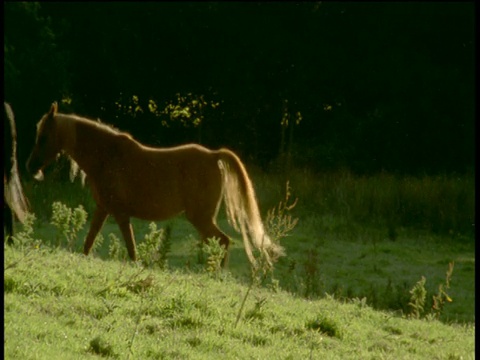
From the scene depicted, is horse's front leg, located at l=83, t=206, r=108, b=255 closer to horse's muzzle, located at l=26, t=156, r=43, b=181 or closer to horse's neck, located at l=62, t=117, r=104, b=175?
horse's neck, located at l=62, t=117, r=104, b=175

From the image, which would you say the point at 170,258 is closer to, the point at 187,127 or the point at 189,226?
the point at 189,226

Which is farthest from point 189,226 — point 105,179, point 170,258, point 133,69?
point 105,179

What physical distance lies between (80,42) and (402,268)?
31.5ft

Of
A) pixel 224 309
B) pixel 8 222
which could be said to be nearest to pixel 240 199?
pixel 8 222

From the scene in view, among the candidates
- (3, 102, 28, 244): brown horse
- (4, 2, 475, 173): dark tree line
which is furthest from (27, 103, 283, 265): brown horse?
(4, 2, 475, 173): dark tree line

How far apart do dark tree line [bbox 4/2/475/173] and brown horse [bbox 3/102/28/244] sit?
10.0 meters

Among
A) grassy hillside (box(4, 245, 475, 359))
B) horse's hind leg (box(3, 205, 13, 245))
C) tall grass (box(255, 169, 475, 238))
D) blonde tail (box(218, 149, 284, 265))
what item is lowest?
tall grass (box(255, 169, 475, 238))

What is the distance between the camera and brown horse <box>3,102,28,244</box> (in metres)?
9.19

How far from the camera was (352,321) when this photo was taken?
8805 millimetres

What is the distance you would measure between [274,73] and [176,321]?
668 inches

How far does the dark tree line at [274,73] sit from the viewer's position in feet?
68.5

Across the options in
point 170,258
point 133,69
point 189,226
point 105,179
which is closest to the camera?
point 105,179

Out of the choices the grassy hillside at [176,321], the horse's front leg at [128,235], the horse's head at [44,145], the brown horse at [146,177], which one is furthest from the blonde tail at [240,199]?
the horse's head at [44,145]

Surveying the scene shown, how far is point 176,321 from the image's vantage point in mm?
7574
